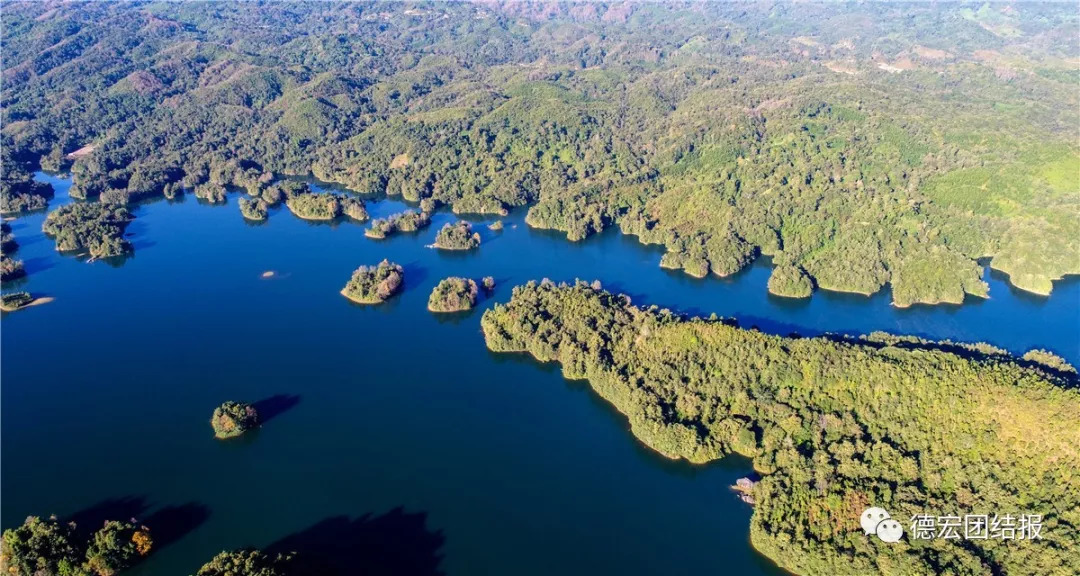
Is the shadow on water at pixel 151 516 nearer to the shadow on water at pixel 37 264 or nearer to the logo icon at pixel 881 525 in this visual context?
the logo icon at pixel 881 525

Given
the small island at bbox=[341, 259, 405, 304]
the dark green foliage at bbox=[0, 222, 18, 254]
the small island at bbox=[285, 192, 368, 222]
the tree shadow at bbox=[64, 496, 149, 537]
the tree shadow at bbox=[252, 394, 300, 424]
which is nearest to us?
the tree shadow at bbox=[64, 496, 149, 537]

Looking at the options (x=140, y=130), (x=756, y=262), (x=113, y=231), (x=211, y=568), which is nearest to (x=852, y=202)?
(x=756, y=262)

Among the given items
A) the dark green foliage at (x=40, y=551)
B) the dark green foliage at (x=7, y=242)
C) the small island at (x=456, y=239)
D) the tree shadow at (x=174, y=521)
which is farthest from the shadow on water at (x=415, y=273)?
the dark green foliage at (x=7, y=242)

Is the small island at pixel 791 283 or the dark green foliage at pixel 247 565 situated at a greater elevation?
the dark green foliage at pixel 247 565

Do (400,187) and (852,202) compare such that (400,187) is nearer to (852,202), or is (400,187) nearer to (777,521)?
(852,202)

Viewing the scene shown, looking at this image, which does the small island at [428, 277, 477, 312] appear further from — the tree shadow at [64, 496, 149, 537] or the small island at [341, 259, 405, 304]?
the tree shadow at [64, 496, 149, 537]

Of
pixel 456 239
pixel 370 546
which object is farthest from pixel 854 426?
pixel 456 239

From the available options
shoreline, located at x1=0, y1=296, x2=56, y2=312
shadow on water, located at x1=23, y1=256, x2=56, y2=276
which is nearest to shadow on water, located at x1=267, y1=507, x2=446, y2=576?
shoreline, located at x1=0, y1=296, x2=56, y2=312
